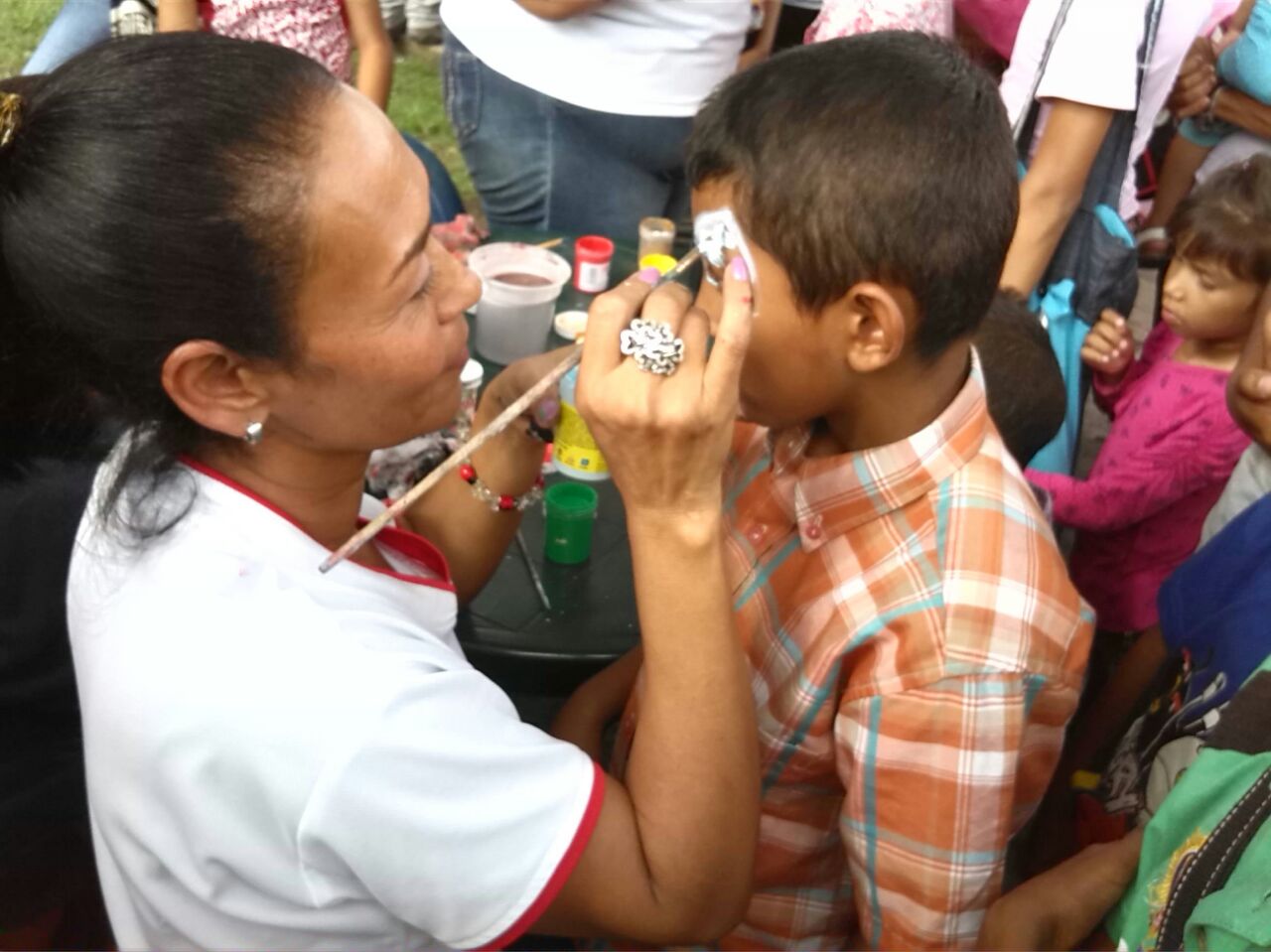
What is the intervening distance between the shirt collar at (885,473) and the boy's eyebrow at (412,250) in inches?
20.2

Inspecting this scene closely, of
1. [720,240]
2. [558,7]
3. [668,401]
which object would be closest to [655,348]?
[668,401]

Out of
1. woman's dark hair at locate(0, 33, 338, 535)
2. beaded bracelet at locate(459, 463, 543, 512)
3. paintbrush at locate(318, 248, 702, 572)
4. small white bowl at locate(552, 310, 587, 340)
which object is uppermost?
woman's dark hair at locate(0, 33, 338, 535)

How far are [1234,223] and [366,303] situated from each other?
1925 millimetres

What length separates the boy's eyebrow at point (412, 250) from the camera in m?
1.05

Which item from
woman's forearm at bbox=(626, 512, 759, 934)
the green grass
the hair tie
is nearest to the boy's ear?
woman's forearm at bbox=(626, 512, 759, 934)

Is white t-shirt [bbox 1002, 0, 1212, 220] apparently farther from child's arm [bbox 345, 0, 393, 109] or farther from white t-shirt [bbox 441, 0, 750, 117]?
child's arm [bbox 345, 0, 393, 109]

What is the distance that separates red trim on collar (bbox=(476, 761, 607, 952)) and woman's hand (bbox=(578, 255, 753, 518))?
30 centimetres

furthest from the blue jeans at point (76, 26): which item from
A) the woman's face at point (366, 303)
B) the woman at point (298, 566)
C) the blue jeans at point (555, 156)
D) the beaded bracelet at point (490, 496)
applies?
the woman's face at point (366, 303)

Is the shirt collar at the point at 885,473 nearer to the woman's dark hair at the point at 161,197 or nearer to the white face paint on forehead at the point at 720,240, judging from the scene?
the white face paint on forehead at the point at 720,240

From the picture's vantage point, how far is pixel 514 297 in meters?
2.13

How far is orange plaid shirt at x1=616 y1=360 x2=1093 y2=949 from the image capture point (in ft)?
3.45

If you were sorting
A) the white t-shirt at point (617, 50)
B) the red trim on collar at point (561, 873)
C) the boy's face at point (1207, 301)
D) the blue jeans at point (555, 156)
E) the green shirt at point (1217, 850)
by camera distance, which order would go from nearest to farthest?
the green shirt at point (1217, 850)
the red trim on collar at point (561, 873)
the boy's face at point (1207, 301)
the white t-shirt at point (617, 50)
the blue jeans at point (555, 156)

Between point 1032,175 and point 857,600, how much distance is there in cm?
136

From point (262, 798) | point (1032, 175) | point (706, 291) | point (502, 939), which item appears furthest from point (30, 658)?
point (1032, 175)
